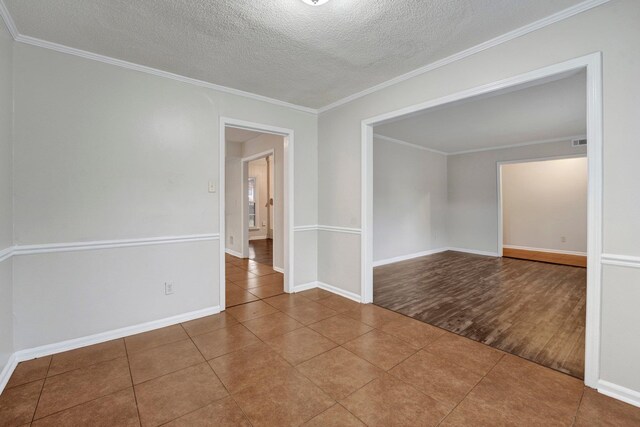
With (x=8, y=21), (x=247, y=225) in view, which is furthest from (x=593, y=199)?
(x=247, y=225)

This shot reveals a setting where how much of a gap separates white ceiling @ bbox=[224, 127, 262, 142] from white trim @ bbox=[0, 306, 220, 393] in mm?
3269

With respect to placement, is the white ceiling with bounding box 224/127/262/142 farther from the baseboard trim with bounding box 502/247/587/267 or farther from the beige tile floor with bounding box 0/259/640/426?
the baseboard trim with bounding box 502/247/587/267

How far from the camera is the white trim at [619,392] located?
172 centimetres

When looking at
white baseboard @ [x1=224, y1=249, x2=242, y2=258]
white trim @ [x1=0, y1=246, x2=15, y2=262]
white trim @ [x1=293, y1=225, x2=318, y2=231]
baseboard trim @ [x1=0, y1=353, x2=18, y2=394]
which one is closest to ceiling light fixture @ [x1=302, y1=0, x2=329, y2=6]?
white trim @ [x1=293, y1=225, x2=318, y2=231]

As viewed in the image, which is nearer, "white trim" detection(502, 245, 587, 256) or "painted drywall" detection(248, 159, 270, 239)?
"white trim" detection(502, 245, 587, 256)

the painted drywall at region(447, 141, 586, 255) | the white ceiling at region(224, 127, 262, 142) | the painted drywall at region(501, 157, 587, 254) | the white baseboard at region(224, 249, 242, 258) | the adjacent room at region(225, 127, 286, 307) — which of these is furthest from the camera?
the painted drywall at region(501, 157, 587, 254)

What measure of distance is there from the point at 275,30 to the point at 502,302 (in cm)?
393

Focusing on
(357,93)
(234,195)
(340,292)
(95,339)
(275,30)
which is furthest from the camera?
(234,195)

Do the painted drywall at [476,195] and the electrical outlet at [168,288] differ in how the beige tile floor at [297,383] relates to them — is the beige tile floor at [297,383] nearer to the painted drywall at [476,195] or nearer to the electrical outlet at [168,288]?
the electrical outlet at [168,288]

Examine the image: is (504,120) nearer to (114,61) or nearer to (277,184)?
(277,184)

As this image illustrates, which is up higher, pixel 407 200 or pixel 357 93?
pixel 357 93

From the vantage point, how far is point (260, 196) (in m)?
9.51

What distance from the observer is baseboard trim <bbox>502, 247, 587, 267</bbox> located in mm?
5864

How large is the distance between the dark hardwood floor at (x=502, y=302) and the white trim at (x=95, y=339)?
222 cm
